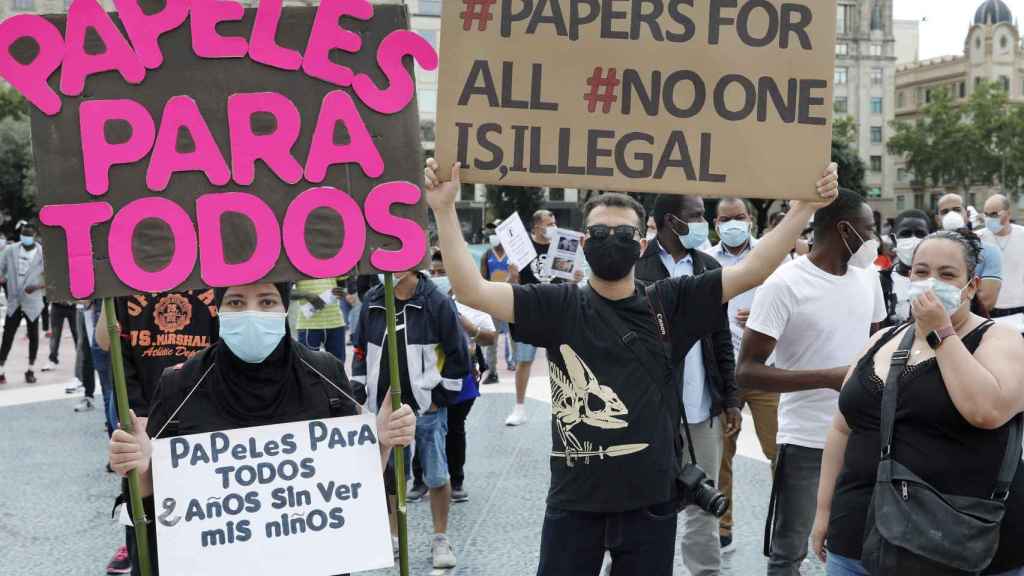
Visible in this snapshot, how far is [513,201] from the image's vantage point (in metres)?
58.9

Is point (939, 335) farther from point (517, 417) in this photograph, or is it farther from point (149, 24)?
point (517, 417)

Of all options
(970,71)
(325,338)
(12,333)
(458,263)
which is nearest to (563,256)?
(325,338)

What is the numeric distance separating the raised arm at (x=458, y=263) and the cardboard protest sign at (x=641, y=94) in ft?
0.27

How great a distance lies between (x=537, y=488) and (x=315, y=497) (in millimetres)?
4327

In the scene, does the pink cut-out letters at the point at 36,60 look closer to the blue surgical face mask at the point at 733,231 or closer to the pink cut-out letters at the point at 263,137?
the pink cut-out letters at the point at 263,137

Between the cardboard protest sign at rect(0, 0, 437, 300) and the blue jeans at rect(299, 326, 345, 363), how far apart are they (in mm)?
6298

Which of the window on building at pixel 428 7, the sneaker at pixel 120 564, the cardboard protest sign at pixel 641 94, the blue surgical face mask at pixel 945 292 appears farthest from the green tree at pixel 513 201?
the blue surgical face mask at pixel 945 292

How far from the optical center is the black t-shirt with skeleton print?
3500mm

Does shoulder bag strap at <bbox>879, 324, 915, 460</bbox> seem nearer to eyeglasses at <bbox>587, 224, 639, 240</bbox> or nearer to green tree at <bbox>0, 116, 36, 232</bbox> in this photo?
eyeglasses at <bbox>587, 224, 639, 240</bbox>

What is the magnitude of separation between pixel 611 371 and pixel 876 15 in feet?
306

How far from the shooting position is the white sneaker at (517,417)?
9820 millimetres

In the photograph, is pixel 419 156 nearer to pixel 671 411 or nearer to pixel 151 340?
pixel 671 411

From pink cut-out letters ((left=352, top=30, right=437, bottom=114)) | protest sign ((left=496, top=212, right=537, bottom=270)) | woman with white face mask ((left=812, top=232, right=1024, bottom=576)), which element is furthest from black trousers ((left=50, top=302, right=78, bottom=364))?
woman with white face mask ((left=812, top=232, right=1024, bottom=576))

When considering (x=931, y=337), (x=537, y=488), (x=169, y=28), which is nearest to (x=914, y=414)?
(x=931, y=337)
